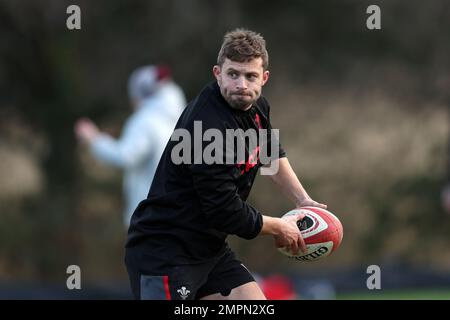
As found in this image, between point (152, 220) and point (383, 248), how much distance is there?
348 inches

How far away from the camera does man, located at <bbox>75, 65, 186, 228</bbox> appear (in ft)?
26.4

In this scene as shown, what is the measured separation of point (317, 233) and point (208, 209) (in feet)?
2.37

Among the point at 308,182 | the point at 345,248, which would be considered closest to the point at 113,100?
the point at 308,182

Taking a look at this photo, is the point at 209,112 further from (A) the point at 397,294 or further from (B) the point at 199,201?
(A) the point at 397,294

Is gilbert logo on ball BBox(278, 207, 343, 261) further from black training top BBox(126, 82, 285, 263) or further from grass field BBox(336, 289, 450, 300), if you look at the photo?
grass field BBox(336, 289, 450, 300)

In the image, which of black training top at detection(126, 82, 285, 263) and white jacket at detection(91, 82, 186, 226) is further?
white jacket at detection(91, 82, 186, 226)

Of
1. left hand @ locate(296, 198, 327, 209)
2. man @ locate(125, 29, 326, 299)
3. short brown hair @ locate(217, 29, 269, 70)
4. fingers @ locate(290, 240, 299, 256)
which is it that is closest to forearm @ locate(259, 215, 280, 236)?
man @ locate(125, 29, 326, 299)

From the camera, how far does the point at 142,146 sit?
8047 millimetres

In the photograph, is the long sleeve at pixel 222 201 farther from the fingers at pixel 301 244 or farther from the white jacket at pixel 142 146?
the white jacket at pixel 142 146

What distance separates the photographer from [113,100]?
1310 cm

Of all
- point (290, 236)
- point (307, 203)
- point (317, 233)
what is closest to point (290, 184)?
point (307, 203)

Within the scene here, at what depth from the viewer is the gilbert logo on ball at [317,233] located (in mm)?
4961
